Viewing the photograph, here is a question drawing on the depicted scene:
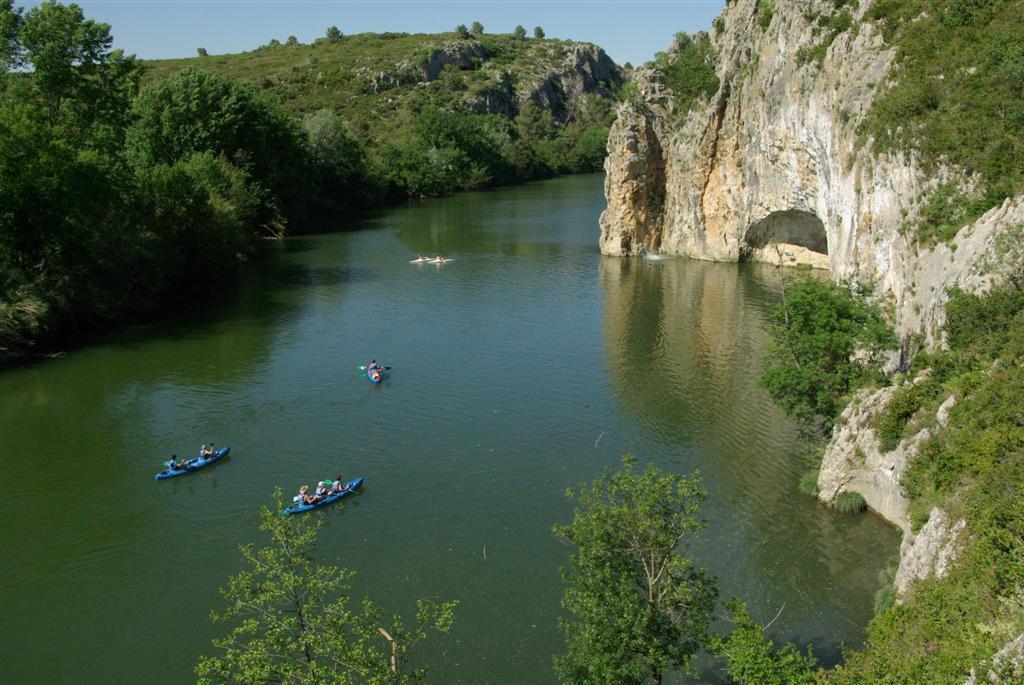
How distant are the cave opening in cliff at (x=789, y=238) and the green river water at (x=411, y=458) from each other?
15.7 feet

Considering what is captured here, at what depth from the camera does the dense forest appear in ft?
133

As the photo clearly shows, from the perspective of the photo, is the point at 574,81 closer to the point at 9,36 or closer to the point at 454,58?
the point at 454,58

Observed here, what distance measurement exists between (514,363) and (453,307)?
37.5 ft

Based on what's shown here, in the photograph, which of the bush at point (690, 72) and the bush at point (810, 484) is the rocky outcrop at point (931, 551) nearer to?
the bush at point (810, 484)

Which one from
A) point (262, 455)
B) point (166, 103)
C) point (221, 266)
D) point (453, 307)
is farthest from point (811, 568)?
point (166, 103)

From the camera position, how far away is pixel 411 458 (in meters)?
27.4

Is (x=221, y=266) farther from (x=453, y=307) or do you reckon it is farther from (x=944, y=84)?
(x=944, y=84)

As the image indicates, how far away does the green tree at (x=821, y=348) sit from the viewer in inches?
941

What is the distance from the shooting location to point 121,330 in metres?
44.0

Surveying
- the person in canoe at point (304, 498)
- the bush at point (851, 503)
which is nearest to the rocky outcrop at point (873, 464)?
the bush at point (851, 503)

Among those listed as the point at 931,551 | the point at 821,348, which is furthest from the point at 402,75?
the point at 931,551

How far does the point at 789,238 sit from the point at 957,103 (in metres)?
27.9

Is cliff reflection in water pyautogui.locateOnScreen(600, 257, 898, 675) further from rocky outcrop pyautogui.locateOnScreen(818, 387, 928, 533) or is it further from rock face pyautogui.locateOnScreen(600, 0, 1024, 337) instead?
rock face pyautogui.locateOnScreen(600, 0, 1024, 337)

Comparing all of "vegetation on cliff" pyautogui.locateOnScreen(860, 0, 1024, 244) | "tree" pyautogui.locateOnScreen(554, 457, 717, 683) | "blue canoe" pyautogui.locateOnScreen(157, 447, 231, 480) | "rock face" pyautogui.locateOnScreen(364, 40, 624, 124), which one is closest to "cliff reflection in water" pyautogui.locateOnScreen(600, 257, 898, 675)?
"tree" pyautogui.locateOnScreen(554, 457, 717, 683)
